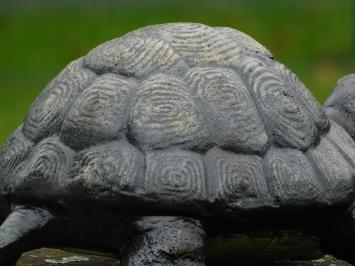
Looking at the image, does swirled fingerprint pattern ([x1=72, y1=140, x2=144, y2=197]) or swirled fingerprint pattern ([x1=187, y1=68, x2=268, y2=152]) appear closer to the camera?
swirled fingerprint pattern ([x1=72, y1=140, x2=144, y2=197])

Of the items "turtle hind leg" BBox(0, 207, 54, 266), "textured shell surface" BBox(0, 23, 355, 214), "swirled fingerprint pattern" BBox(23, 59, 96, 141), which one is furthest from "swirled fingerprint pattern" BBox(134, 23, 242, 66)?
"turtle hind leg" BBox(0, 207, 54, 266)

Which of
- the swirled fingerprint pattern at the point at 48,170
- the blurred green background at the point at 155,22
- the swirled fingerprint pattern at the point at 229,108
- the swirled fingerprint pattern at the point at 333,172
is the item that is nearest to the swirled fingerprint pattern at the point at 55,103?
the swirled fingerprint pattern at the point at 48,170

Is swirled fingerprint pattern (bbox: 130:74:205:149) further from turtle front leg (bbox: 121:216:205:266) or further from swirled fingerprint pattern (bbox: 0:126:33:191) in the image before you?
swirled fingerprint pattern (bbox: 0:126:33:191)

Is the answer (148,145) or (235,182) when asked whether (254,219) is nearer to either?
(235,182)

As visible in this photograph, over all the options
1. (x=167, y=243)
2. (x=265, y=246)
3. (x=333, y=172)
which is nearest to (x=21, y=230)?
(x=167, y=243)

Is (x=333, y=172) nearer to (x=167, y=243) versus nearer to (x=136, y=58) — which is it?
(x=167, y=243)

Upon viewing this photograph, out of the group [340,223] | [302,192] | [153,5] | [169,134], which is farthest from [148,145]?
[153,5]
